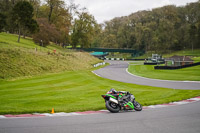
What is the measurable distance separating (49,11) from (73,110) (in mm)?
73416

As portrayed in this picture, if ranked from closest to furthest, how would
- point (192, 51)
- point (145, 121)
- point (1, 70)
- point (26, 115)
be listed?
point (145, 121)
point (26, 115)
point (1, 70)
point (192, 51)

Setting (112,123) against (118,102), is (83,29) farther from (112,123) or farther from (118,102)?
(112,123)

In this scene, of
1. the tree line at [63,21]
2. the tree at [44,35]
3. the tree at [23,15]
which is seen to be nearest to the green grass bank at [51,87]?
the tree at [23,15]

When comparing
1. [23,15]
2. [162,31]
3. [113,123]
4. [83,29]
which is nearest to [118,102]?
[113,123]

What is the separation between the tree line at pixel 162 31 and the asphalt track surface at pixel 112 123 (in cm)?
10669

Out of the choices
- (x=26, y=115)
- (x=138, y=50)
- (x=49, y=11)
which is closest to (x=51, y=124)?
(x=26, y=115)

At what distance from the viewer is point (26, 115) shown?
11172 mm

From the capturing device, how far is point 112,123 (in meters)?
9.58

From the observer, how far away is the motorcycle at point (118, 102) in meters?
11.9

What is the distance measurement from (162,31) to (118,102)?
110 metres

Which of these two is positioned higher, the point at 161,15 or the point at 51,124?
the point at 161,15

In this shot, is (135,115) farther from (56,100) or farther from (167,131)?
(56,100)

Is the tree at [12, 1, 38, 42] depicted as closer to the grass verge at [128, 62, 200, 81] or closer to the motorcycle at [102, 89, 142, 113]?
the grass verge at [128, 62, 200, 81]

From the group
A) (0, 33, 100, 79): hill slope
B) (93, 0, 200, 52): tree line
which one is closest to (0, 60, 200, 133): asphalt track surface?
(0, 33, 100, 79): hill slope
